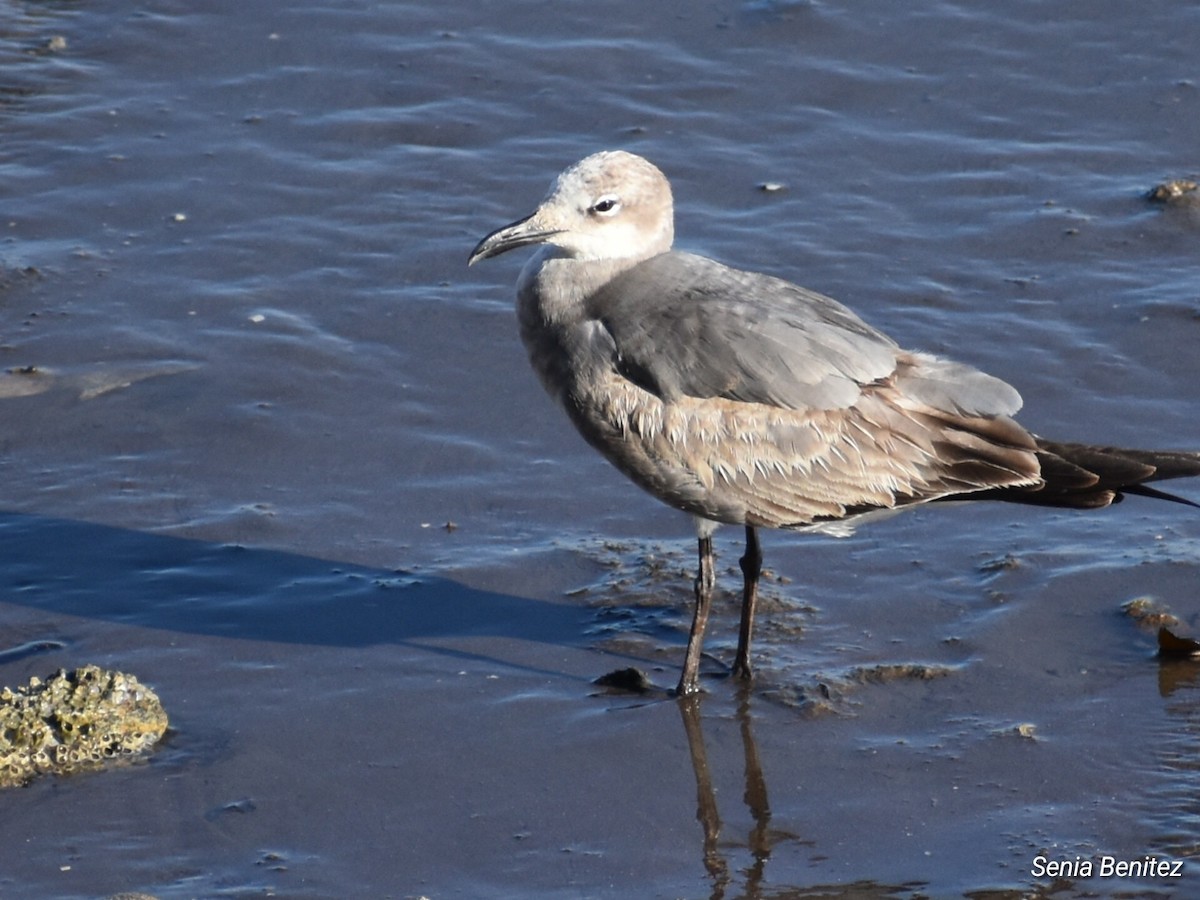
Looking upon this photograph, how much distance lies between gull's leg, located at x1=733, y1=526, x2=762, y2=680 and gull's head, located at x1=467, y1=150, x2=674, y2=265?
1162mm

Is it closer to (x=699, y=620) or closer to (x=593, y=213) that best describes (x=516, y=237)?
(x=593, y=213)

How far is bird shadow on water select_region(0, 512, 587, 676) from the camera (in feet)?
21.8

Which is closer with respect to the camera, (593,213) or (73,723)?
(73,723)

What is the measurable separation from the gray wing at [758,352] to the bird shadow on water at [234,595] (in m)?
1.12

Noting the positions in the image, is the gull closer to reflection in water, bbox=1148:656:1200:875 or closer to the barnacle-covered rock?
reflection in water, bbox=1148:656:1200:875

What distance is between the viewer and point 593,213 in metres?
6.60

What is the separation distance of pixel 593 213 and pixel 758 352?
0.86 metres

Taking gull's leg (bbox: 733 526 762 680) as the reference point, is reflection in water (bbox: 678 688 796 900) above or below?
below

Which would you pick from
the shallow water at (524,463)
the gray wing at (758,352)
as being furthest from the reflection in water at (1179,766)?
the gray wing at (758,352)

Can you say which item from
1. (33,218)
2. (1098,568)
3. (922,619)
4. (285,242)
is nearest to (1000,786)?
(922,619)

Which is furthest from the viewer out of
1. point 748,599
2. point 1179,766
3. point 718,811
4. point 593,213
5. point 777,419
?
point 593,213

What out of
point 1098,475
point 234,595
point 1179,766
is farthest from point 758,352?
point 234,595

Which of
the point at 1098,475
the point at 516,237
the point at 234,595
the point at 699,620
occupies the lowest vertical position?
the point at 234,595

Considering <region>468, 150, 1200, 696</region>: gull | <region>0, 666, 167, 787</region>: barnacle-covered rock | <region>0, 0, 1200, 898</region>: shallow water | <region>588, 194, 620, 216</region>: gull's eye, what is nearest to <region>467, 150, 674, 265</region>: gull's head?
<region>588, 194, 620, 216</region>: gull's eye
